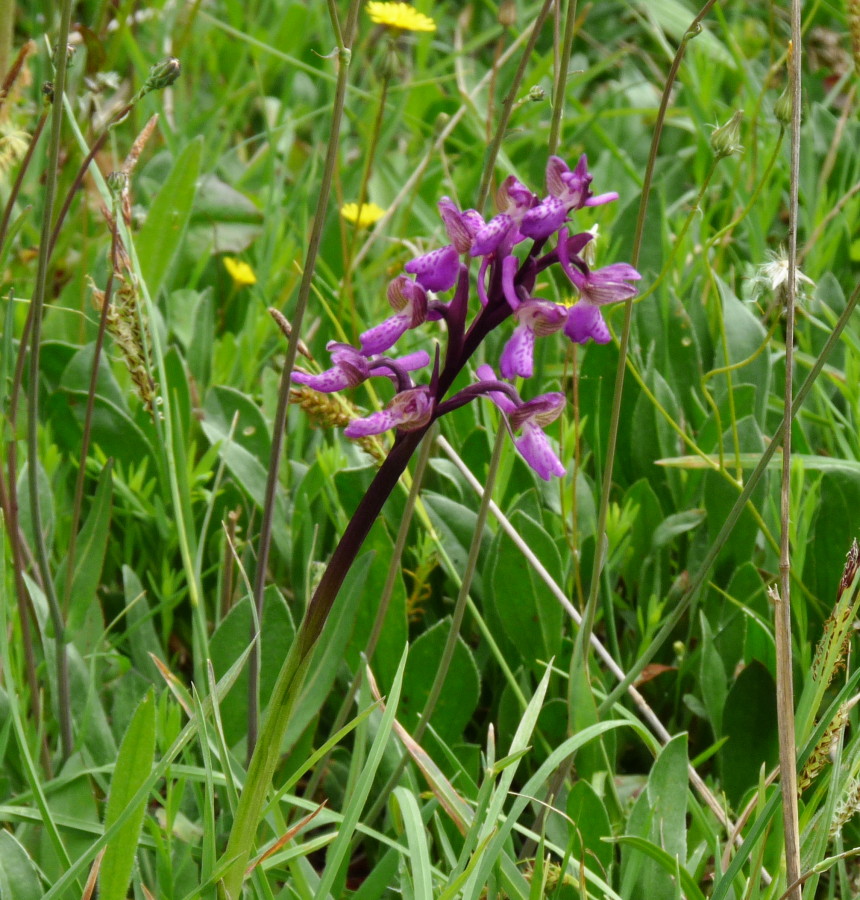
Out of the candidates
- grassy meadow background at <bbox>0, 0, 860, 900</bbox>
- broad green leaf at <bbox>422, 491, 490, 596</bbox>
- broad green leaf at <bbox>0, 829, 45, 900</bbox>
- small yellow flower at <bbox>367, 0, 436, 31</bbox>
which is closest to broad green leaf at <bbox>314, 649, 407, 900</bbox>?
grassy meadow background at <bbox>0, 0, 860, 900</bbox>

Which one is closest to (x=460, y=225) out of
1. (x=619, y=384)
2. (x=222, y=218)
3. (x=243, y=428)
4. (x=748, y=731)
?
(x=619, y=384)

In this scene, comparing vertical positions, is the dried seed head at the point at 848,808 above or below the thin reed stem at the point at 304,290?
below

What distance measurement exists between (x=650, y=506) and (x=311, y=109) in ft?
5.30

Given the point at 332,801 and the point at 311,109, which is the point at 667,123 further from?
the point at 332,801

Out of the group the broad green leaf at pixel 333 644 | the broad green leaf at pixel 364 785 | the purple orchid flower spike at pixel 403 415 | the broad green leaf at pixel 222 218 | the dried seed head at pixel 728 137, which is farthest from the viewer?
the broad green leaf at pixel 222 218

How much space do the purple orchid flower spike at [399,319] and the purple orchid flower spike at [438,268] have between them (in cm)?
1

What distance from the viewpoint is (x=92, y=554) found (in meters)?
1.17

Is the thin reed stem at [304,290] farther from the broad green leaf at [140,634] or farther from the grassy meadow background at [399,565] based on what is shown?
the broad green leaf at [140,634]

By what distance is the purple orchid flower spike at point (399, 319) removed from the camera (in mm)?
716

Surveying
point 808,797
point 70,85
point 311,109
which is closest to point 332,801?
point 808,797

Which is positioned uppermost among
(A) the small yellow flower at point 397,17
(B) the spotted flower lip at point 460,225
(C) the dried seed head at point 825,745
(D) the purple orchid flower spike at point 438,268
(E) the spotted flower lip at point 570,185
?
(A) the small yellow flower at point 397,17

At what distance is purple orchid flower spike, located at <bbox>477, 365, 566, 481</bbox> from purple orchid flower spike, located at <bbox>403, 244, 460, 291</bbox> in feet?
0.26

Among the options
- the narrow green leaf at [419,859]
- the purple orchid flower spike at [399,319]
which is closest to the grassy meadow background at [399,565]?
the narrow green leaf at [419,859]

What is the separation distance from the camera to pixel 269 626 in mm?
1197
